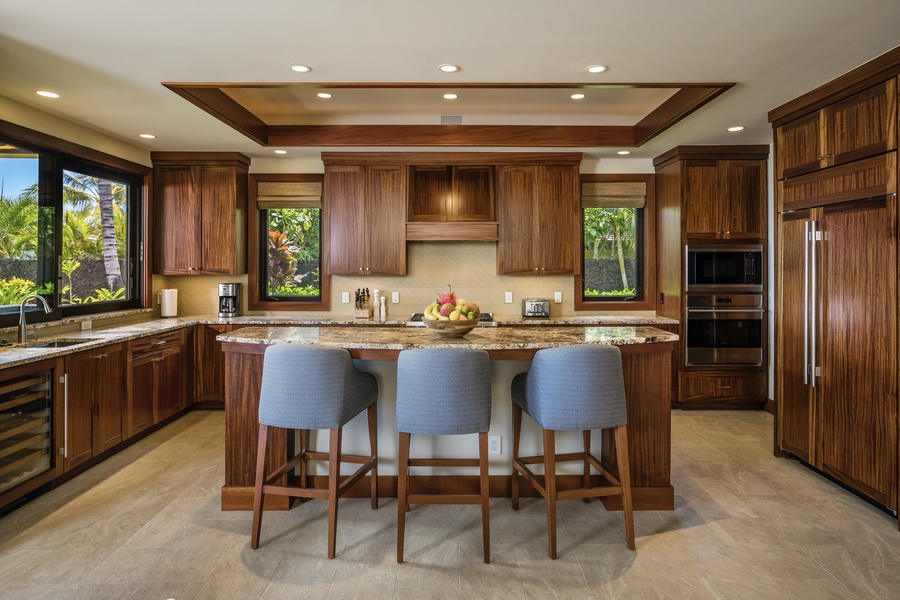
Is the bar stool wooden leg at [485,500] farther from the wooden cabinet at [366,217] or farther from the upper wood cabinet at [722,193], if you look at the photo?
the upper wood cabinet at [722,193]

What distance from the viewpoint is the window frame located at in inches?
149

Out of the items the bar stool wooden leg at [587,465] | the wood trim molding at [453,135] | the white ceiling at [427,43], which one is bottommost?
the bar stool wooden leg at [587,465]

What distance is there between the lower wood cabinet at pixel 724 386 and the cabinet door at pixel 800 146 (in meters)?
2.13

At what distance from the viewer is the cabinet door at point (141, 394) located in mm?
4082

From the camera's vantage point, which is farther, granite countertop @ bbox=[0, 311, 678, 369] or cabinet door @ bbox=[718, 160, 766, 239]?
cabinet door @ bbox=[718, 160, 766, 239]

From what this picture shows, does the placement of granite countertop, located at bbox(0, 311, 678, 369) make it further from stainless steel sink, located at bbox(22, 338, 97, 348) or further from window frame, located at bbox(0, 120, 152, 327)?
window frame, located at bbox(0, 120, 152, 327)

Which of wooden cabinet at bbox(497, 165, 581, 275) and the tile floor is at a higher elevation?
wooden cabinet at bbox(497, 165, 581, 275)

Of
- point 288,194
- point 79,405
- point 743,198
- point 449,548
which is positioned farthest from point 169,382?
point 743,198

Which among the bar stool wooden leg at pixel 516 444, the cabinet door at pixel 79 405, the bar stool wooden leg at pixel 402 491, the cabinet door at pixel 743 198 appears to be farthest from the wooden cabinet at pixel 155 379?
the cabinet door at pixel 743 198

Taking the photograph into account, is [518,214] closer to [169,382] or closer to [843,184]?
[843,184]

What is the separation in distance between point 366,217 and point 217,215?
1.49 m

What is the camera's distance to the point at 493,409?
313cm

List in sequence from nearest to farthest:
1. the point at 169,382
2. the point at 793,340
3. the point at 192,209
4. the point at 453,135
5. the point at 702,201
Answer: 1. the point at 793,340
2. the point at 169,382
3. the point at 453,135
4. the point at 702,201
5. the point at 192,209

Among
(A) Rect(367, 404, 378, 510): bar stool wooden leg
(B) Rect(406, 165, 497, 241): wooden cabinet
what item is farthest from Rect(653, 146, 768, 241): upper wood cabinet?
(A) Rect(367, 404, 378, 510): bar stool wooden leg
